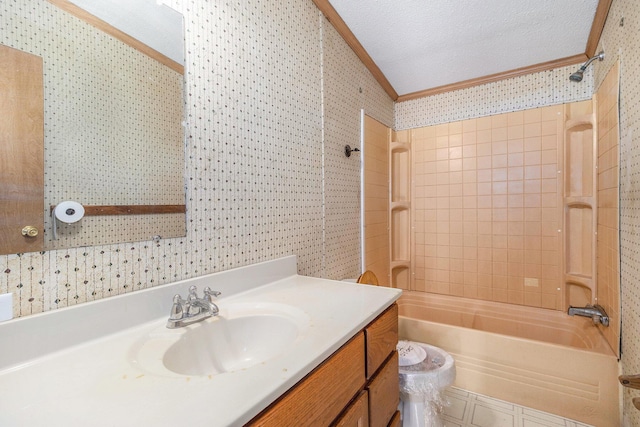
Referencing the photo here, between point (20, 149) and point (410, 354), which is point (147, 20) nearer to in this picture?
point (20, 149)

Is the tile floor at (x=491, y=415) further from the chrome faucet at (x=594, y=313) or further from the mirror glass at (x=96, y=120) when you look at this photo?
the mirror glass at (x=96, y=120)

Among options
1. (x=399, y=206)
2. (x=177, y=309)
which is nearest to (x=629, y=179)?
(x=399, y=206)

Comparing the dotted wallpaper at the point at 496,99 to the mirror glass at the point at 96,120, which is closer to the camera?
the mirror glass at the point at 96,120

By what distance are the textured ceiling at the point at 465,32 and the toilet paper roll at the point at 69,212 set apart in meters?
1.68

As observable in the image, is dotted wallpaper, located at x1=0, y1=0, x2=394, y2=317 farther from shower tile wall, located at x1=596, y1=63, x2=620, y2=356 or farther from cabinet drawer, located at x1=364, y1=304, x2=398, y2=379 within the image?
shower tile wall, located at x1=596, y1=63, x2=620, y2=356

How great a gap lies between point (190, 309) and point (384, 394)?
73 cm

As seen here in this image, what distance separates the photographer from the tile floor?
1.57 m

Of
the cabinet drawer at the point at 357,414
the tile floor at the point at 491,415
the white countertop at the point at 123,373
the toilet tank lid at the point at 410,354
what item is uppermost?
the white countertop at the point at 123,373

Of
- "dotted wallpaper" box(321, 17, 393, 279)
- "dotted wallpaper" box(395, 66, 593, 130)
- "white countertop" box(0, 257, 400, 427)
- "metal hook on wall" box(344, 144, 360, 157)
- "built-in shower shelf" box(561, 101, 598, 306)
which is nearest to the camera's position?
"white countertop" box(0, 257, 400, 427)

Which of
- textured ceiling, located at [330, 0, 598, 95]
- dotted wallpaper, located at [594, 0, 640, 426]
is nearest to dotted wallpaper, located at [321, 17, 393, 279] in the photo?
textured ceiling, located at [330, 0, 598, 95]

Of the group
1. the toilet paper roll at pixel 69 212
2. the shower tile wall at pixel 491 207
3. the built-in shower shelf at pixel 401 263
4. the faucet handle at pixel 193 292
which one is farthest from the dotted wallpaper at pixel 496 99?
the toilet paper roll at pixel 69 212

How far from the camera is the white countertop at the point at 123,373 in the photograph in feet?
1.40

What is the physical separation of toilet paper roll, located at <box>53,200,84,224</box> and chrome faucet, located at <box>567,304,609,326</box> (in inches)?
107

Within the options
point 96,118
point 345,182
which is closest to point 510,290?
point 345,182
